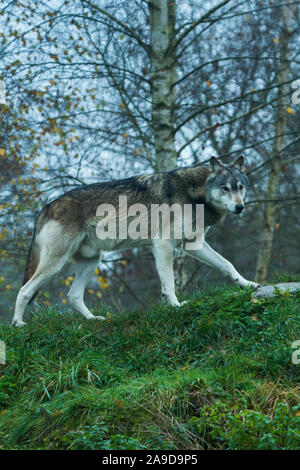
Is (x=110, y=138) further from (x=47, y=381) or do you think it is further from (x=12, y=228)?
(x=47, y=381)

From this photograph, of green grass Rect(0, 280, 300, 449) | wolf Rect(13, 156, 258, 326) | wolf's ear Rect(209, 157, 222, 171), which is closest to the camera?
green grass Rect(0, 280, 300, 449)

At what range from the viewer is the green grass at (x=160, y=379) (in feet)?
13.2

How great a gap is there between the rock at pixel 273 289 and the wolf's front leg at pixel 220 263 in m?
0.18

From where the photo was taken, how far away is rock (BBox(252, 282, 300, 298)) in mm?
6189

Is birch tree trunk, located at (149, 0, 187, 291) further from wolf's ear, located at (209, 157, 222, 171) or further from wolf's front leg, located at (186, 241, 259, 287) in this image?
wolf's front leg, located at (186, 241, 259, 287)

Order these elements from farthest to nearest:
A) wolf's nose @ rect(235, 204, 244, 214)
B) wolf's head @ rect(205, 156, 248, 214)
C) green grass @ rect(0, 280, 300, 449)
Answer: wolf's head @ rect(205, 156, 248, 214) → wolf's nose @ rect(235, 204, 244, 214) → green grass @ rect(0, 280, 300, 449)

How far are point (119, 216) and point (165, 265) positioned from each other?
38.9 inches

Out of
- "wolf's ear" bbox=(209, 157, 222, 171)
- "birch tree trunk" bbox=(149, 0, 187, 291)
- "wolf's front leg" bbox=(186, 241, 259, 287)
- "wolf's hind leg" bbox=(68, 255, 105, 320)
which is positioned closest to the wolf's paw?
"wolf's hind leg" bbox=(68, 255, 105, 320)

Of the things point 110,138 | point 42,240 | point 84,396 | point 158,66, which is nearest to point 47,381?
point 84,396

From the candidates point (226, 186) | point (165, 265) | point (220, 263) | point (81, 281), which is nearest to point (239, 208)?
point (226, 186)

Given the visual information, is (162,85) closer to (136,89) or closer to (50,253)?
(136,89)

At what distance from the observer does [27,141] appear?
1155cm

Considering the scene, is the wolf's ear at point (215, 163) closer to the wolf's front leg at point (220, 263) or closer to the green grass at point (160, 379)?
the wolf's front leg at point (220, 263)

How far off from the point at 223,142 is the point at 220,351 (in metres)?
10.6
